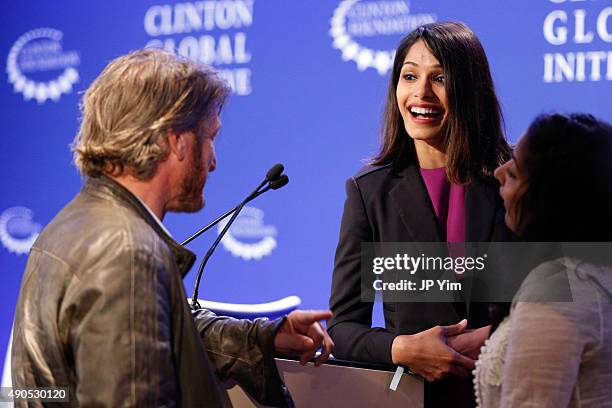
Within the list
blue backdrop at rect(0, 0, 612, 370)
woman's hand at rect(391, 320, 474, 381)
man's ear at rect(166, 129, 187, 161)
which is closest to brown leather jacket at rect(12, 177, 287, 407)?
man's ear at rect(166, 129, 187, 161)

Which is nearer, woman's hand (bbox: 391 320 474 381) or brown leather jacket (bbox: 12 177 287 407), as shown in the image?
brown leather jacket (bbox: 12 177 287 407)

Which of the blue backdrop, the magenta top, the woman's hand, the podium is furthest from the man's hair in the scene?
the blue backdrop

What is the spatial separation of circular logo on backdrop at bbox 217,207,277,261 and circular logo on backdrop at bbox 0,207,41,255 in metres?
1.29

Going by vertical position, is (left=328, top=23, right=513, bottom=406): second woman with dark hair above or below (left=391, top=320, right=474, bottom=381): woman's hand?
above

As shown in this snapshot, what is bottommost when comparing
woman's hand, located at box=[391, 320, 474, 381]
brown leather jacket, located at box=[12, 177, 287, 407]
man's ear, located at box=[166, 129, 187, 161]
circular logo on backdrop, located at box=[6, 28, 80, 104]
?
woman's hand, located at box=[391, 320, 474, 381]

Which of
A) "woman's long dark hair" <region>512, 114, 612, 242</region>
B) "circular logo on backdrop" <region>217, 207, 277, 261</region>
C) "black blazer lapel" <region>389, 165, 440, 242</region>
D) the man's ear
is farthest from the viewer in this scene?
"circular logo on backdrop" <region>217, 207, 277, 261</region>

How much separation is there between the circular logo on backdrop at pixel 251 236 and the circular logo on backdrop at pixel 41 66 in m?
1.35

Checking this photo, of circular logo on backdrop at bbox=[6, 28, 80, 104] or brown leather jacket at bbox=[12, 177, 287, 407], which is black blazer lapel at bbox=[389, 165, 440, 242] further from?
circular logo on backdrop at bbox=[6, 28, 80, 104]

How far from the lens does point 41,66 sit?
15.5 ft

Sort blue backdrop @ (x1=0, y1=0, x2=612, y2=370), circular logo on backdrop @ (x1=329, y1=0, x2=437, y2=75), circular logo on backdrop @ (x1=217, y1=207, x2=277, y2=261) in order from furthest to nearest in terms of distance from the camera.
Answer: circular logo on backdrop @ (x1=217, y1=207, x2=277, y2=261) → circular logo on backdrop @ (x1=329, y1=0, x2=437, y2=75) → blue backdrop @ (x1=0, y1=0, x2=612, y2=370)

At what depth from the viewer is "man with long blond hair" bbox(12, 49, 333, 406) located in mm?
1492

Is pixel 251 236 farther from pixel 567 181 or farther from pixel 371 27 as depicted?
pixel 567 181

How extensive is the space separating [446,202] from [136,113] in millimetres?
1068

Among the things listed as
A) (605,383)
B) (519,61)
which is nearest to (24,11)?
(519,61)
